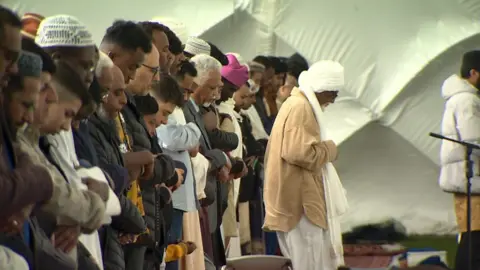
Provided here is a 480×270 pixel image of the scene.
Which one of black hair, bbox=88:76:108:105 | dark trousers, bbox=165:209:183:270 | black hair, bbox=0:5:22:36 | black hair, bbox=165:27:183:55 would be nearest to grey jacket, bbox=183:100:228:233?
black hair, bbox=165:27:183:55

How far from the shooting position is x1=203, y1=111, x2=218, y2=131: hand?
21.5 feet

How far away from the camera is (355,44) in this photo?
33.3 feet

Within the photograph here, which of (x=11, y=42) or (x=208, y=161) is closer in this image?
(x=11, y=42)

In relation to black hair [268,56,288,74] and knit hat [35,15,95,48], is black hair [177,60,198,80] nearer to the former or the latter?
knit hat [35,15,95,48]

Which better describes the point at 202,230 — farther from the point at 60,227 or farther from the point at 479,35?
the point at 479,35

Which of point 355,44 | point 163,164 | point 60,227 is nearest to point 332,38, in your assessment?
point 355,44

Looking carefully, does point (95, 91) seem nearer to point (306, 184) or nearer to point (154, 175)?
point (154, 175)

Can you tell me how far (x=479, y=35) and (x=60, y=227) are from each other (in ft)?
23.8

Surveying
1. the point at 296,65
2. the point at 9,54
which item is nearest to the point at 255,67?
the point at 296,65

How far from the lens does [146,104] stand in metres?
4.89

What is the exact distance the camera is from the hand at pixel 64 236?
3.47 metres

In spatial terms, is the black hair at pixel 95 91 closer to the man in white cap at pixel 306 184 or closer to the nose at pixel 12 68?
the nose at pixel 12 68

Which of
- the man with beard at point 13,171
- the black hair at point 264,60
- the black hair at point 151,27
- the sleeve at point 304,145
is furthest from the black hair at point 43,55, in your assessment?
the black hair at point 264,60

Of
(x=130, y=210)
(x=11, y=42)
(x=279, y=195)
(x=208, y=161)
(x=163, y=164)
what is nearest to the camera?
(x=11, y=42)
